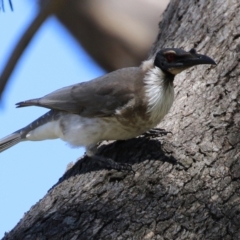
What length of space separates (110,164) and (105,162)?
0.07 metres

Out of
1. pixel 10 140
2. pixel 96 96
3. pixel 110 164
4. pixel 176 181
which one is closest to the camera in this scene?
pixel 176 181

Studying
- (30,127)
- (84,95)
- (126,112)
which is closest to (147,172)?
(126,112)

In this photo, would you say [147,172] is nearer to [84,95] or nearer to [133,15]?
[84,95]

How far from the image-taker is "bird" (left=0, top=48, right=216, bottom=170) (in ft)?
15.4

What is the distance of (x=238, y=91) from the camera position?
475cm

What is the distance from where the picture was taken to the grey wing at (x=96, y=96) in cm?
479

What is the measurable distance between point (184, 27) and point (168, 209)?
2032mm

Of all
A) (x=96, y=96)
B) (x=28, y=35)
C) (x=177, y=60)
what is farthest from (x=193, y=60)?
(x=28, y=35)

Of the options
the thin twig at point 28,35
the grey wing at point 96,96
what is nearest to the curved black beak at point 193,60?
the grey wing at point 96,96

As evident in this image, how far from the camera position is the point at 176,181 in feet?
13.7

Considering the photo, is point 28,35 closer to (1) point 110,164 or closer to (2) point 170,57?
(2) point 170,57

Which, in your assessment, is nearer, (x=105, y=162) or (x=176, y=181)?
(x=176, y=181)

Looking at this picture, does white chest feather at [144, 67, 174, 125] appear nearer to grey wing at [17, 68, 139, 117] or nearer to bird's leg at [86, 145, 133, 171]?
grey wing at [17, 68, 139, 117]

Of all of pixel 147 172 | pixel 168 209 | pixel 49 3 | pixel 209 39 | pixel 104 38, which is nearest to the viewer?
pixel 168 209
